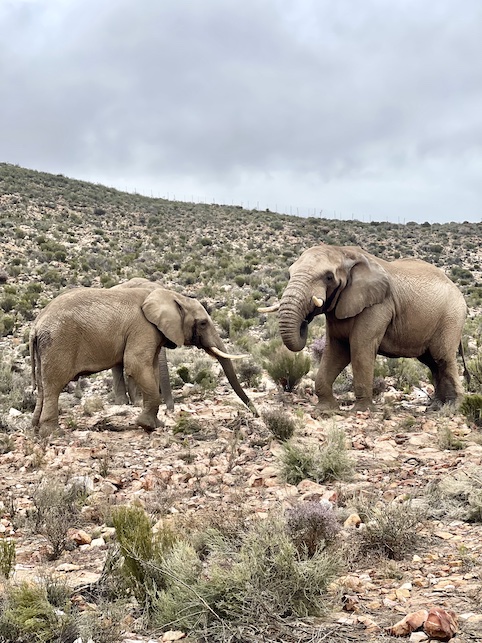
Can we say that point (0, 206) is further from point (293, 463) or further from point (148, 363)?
point (293, 463)

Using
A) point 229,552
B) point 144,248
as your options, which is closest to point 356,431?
point 229,552

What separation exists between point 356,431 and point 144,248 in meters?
33.7

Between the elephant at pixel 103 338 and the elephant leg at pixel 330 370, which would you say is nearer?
the elephant at pixel 103 338

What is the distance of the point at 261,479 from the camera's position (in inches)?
289

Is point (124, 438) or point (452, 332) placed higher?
point (452, 332)

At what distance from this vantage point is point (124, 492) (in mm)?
7176

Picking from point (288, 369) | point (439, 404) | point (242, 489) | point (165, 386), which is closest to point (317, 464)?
point (242, 489)

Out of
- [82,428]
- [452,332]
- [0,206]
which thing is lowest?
[82,428]

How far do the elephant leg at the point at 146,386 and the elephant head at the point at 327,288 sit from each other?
2044mm

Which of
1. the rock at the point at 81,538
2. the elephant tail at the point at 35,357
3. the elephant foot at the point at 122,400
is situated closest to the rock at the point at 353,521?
the rock at the point at 81,538

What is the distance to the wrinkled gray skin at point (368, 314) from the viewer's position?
10148mm

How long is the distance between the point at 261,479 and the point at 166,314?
3692 millimetres

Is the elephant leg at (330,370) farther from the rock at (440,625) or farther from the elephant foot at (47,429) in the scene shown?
the rock at (440,625)

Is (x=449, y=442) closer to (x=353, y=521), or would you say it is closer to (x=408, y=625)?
(x=353, y=521)
